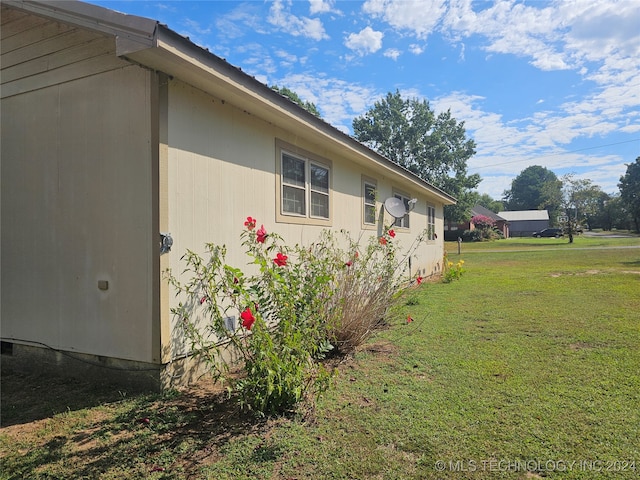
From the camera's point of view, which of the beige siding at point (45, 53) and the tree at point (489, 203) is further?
the tree at point (489, 203)

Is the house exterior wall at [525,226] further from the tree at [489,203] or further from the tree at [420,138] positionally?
the tree at [420,138]

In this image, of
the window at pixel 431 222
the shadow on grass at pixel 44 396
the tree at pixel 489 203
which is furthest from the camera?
the tree at pixel 489 203

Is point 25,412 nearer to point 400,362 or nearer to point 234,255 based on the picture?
point 234,255

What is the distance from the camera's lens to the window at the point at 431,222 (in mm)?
13053

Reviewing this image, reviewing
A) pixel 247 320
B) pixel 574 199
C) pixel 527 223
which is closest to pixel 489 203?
pixel 527 223

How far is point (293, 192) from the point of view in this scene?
5.29 m

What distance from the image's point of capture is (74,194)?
3689 millimetres

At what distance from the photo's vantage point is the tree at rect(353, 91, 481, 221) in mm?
34500

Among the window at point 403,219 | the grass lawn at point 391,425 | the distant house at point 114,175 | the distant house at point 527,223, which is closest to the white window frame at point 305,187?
the distant house at point 114,175

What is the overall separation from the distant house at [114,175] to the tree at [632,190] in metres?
63.7

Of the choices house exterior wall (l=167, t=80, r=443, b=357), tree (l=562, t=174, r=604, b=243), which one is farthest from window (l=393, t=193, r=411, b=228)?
tree (l=562, t=174, r=604, b=243)

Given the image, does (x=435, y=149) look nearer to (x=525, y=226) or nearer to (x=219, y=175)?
(x=219, y=175)

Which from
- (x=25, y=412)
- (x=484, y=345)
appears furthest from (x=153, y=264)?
(x=484, y=345)

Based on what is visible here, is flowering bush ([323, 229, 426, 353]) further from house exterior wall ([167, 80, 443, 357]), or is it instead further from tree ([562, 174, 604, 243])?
tree ([562, 174, 604, 243])
